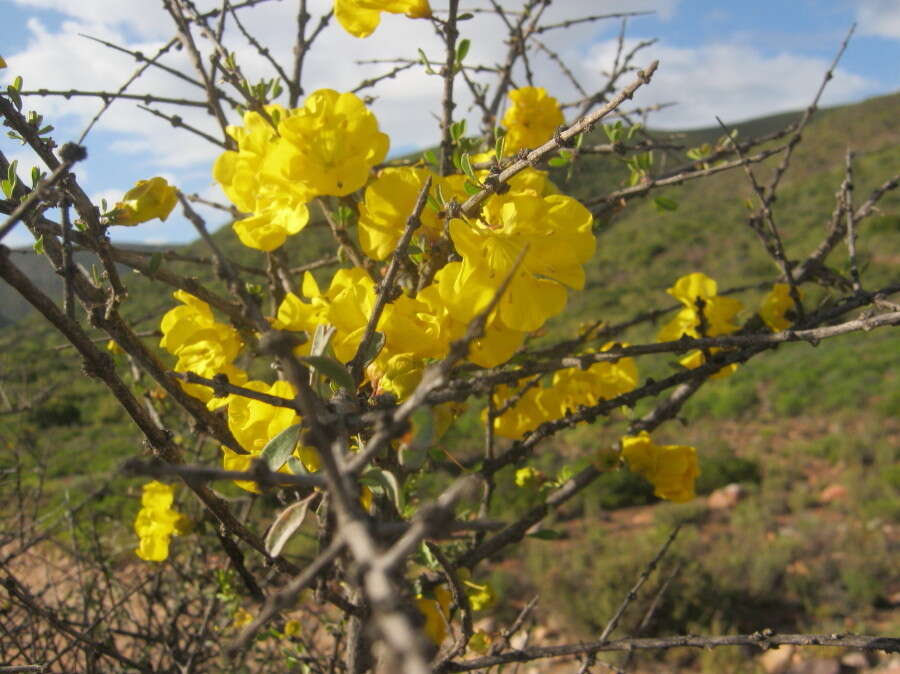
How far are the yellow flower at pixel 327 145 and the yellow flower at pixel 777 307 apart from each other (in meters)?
1.19

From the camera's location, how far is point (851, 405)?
11414 millimetres

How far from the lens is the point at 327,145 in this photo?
108 centimetres

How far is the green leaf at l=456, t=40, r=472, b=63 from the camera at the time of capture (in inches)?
54.1

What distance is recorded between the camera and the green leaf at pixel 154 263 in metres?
1.08

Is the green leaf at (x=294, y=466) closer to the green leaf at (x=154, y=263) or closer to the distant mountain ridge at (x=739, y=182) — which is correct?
the green leaf at (x=154, y=263)

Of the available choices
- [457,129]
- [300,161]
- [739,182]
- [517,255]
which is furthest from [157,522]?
[739,182]

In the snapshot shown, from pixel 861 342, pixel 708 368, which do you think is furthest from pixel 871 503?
pixel 861 342

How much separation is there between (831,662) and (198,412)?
5.66 metres

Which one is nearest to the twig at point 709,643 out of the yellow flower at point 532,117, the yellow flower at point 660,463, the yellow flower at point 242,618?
the yellow flower at point 660,463

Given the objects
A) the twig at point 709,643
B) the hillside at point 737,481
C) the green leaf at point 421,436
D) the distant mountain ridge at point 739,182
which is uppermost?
the distant mountain ridge at point 739,182

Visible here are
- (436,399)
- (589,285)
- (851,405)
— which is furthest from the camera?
(589,285)

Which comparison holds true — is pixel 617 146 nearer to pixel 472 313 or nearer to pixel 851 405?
pixel 472 313

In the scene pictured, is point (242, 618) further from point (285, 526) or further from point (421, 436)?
point (421, 436)

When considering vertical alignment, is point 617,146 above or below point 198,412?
above
